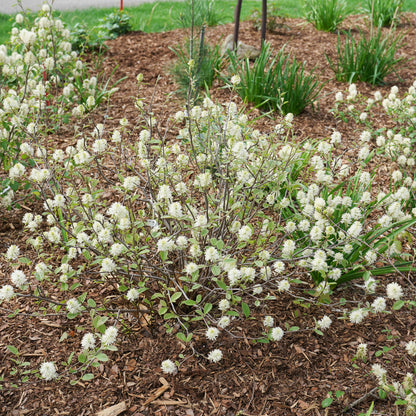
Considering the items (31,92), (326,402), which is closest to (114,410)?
(326,402)

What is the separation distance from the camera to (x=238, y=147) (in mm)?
2199

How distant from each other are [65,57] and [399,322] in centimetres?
360

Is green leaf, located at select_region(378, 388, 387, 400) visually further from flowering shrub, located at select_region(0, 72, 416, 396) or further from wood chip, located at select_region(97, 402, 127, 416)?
wood chip, located at select_region(97, 402, 127, 416)

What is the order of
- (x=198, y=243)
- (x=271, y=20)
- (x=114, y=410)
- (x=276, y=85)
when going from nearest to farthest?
1. (x=114, y=410)
2. (x=198, y=243)
3. (x=276, y=85)
4. (x=271, y=20)

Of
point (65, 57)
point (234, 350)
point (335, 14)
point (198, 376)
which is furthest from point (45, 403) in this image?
point (335, 14)

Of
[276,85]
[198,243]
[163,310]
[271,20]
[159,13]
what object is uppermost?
[271,20]

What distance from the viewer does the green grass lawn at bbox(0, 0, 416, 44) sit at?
773 centimetres

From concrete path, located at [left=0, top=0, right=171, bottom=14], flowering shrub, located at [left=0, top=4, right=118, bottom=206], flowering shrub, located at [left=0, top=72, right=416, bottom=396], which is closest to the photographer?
flowering shrub, located at [left=0, top=72, right=416, bottom=396]

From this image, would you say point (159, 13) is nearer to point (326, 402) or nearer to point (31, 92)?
point (31, 92)

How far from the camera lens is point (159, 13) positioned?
8961 mm

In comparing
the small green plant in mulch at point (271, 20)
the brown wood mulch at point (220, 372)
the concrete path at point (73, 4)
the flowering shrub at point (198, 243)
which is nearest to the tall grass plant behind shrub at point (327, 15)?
the small green plant in mulch at point (271, 20)

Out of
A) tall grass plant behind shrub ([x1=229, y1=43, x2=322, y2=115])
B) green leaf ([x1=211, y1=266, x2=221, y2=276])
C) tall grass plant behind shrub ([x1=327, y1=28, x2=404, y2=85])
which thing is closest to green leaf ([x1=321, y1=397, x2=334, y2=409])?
green leaf ([x1=211, y1=266, x2=221, y2=276])

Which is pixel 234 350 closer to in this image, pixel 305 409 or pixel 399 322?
pixel 305 409

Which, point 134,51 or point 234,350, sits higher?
point 134,51
